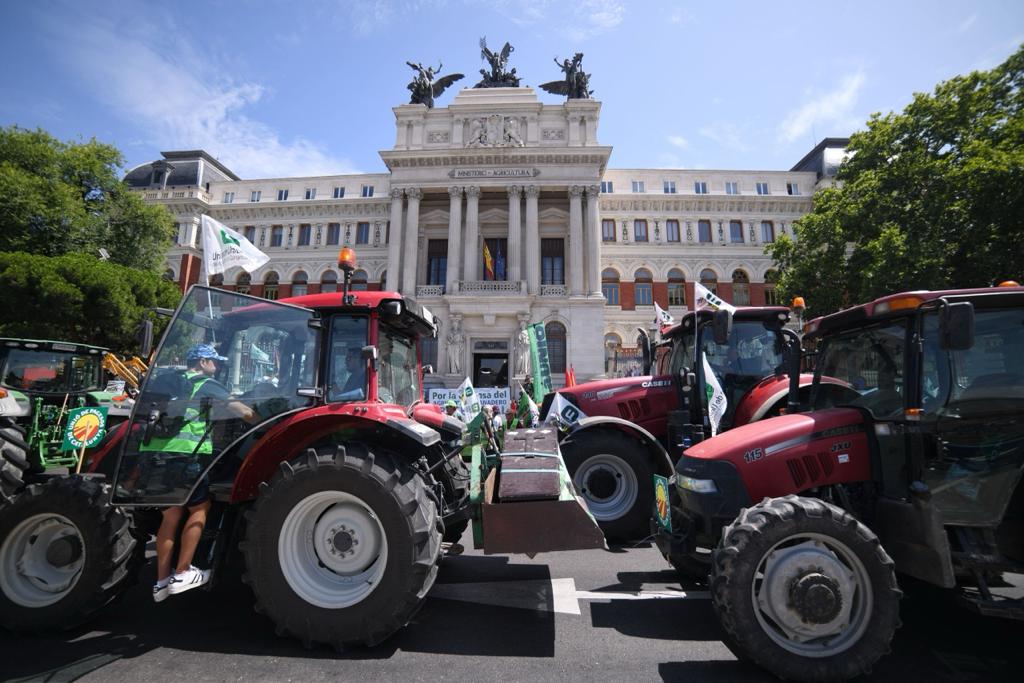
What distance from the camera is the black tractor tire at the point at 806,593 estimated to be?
8.75ft

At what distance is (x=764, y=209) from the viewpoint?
109ft

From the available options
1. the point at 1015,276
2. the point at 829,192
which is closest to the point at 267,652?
the point at 1015,276

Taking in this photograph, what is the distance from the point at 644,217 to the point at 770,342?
29.3m

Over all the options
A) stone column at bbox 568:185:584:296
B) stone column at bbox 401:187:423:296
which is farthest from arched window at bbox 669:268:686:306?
stone column at bbox 401:187:423:296

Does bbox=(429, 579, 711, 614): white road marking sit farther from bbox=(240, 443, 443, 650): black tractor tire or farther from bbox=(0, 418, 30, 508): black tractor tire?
bbox=(0, 418, 30, 508): black tractor tire

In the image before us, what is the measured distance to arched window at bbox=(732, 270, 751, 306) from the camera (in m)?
32.2

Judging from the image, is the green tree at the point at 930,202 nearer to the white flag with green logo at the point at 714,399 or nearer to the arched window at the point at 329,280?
the white flag with green logo at the point at 714,399

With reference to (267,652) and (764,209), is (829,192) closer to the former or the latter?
(764,209)

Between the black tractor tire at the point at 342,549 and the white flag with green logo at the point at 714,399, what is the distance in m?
3.82

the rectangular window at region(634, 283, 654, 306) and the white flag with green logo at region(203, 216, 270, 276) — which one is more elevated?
the rectangular window at region(634, 283, 654, 306)

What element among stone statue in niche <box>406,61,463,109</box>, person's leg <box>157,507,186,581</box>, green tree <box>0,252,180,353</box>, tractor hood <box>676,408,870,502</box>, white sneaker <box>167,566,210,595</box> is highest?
stone statue in niche <box>406,61,463,109</box>

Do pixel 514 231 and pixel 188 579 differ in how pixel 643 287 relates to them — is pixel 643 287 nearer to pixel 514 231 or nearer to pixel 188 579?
pixel 514 231

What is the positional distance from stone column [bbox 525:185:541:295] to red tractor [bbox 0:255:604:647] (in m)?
24.7

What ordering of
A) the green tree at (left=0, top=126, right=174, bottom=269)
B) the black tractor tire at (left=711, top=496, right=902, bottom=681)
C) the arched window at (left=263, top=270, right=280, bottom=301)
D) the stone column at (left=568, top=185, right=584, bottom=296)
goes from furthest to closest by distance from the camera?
the arched window at (left=263, top=270, right=280, bottom=301) → the stone column at (left=568, top=185, right=584, bottom=296) → the green tree at (left=0, top=126, right=174, bottom=269) → the black tractor tire at (left=711, top=496, right=902, bottom=681)
